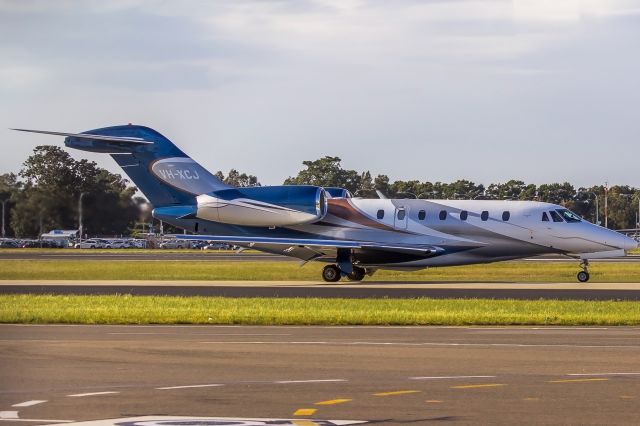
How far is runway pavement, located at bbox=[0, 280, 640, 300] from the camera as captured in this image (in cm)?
3384

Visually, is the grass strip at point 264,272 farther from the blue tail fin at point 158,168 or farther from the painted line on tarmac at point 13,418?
the painted line on tarmac at point 13,418

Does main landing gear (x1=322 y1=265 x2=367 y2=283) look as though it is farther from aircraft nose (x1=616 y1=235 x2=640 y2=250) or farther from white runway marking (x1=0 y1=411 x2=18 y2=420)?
white runway marking (x1=0 y1=411 x2=18 y2=420)

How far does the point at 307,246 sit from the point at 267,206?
8.58ft

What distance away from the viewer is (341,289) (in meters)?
37.4

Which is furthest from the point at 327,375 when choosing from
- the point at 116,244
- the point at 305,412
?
the point at 116,244

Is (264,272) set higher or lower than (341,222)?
lower

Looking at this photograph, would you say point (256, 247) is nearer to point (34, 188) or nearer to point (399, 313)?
point (34, 188)

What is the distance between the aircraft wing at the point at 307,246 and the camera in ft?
139

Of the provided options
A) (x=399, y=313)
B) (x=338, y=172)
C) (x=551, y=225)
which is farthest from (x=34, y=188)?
(x=338, y=172)

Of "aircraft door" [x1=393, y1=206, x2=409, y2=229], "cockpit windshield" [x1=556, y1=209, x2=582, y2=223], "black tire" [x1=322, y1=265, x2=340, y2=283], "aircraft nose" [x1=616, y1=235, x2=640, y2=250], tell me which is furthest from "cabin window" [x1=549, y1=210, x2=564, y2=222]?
"black tire" [x1=322, y1=265, x2=340, y2=283]

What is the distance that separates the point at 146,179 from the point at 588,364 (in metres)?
30.9

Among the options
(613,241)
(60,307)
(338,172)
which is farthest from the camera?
(338,172)

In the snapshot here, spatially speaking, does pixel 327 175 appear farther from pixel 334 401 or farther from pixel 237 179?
pixel 334 401

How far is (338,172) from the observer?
135m
